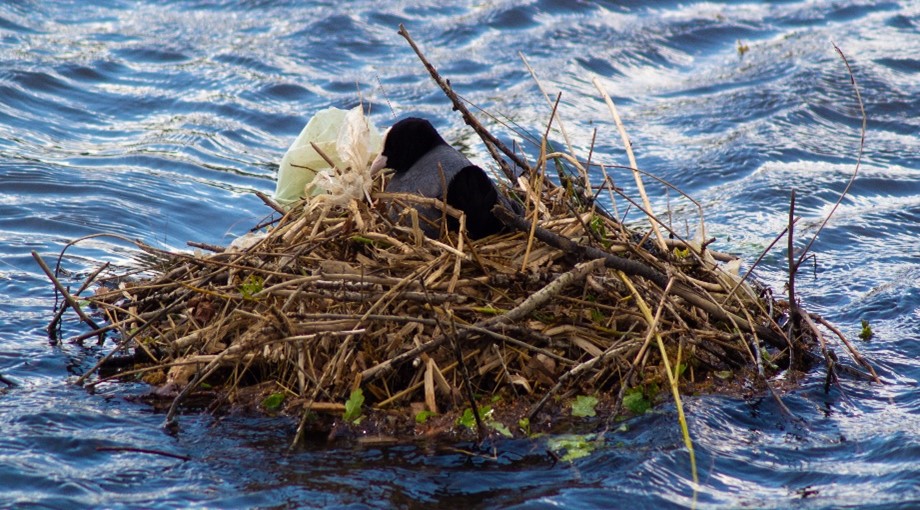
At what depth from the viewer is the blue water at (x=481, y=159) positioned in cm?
405

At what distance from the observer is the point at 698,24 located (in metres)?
15.0

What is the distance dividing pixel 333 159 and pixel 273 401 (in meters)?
1.47

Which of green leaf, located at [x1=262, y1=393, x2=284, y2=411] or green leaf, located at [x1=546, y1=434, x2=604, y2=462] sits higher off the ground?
green leaf, located at [x1=262, y1=393, x2=284, y2=411]

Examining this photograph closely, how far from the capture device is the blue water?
4051mm

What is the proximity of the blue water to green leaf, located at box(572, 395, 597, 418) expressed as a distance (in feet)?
0.69

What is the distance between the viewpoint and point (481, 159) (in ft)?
32.0

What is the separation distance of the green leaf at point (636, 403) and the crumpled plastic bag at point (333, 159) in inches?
61.3

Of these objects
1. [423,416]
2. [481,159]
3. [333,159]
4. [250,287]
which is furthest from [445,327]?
[481,159]

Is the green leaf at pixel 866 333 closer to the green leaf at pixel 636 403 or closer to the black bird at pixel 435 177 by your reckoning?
the green leaf at pixel 636 403

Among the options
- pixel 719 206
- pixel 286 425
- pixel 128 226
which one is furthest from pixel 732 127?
pixel 286 425

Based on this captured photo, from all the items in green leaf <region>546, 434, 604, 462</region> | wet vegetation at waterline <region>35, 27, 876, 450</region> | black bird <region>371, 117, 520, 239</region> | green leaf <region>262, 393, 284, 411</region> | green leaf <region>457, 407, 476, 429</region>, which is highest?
black bird <region>371, 117, 520, 239</region>

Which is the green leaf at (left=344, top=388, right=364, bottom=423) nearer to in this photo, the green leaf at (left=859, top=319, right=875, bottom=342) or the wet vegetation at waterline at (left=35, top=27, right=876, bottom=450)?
the wet vegetation at waterline at (left=35, top=27, right=876, bottom=450)

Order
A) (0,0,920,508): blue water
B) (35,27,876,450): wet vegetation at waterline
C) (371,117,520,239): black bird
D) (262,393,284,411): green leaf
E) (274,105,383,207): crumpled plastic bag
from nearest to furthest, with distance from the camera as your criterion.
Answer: (0,0,920,508): blue water
(35,27,876,450): wet vegetation at waterline
(262,393,284,411): green leaf
(371,117,520,239): black bird
(274,105,383,207): crumpled plastic bag

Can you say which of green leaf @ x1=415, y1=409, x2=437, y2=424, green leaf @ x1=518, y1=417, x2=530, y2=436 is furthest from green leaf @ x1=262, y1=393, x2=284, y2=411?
green leaf @ x1=518, y1=417, x2=530, y2=436
